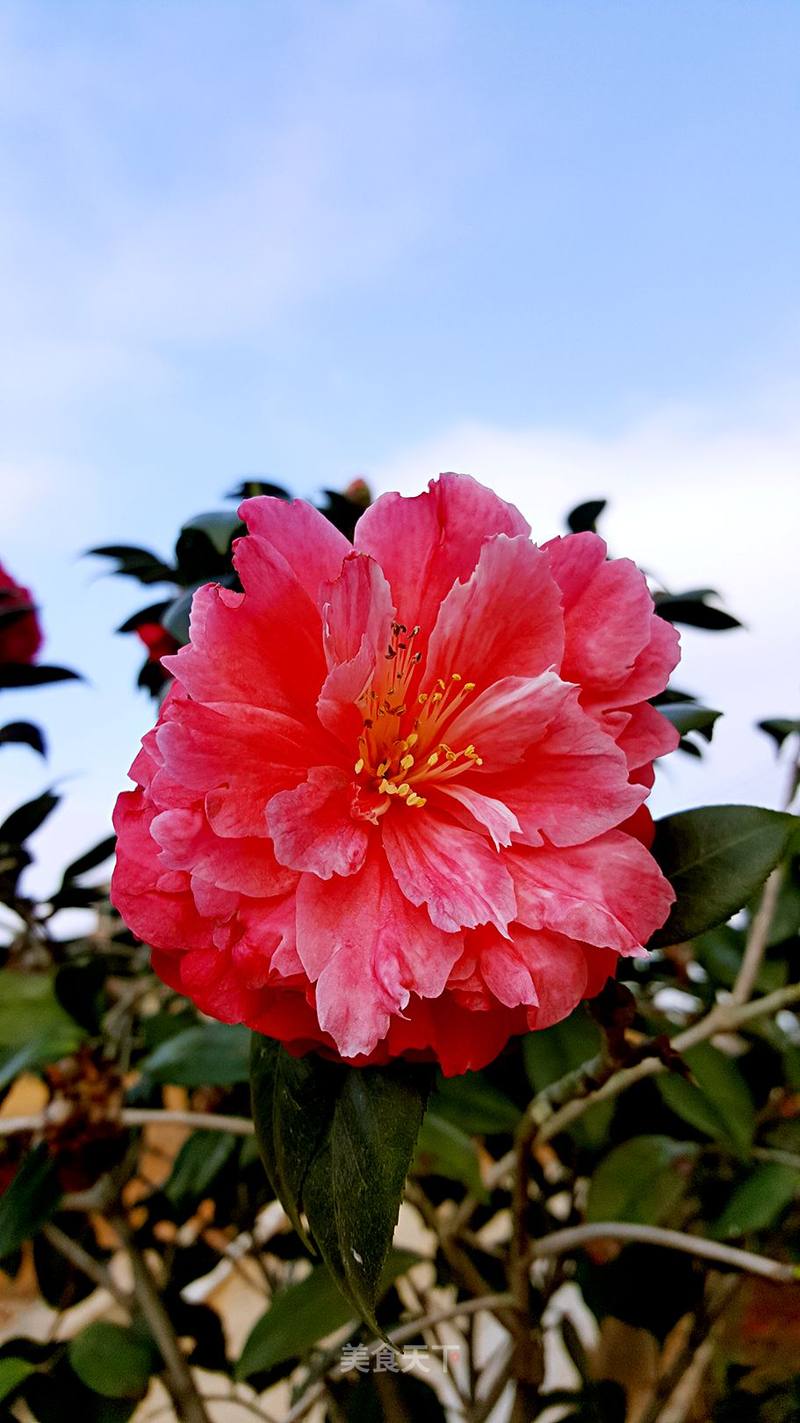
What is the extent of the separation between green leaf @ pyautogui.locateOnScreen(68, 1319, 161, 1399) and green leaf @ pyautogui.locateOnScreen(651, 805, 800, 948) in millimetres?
564

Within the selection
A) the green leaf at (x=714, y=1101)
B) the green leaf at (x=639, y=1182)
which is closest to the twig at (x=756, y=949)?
the green leaf at (x=714, y=1101)

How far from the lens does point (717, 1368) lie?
1.03 meters

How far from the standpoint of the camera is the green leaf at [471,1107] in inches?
29.4

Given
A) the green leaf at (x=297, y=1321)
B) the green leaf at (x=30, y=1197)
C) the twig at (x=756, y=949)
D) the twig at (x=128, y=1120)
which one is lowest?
the green leaf at (x=297, y=1321)

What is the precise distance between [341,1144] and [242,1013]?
0.07 meters

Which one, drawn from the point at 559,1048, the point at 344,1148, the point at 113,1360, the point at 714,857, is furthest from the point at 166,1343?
the point at 714,857

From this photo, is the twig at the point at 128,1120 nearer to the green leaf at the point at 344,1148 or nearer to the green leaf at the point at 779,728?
the green leaf at the point at 344,1148

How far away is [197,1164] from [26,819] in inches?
13.2

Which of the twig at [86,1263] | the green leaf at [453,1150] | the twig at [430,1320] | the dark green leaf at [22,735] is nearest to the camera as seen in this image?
the twig at [430,1320]

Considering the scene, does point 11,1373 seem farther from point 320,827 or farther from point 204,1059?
point 320,827

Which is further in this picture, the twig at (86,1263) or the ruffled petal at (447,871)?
the twig at (86,1263)

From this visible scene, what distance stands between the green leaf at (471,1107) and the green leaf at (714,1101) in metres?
0.13

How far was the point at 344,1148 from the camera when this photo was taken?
40 centimetres

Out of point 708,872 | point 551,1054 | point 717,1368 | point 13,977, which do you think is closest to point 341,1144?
point 708,872
